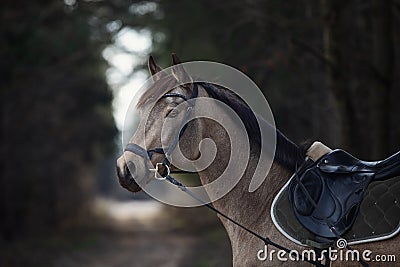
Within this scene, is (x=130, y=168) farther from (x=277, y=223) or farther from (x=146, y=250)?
(x=146, y=250)

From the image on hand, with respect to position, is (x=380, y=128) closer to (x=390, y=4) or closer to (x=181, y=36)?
(x=390, y=4)

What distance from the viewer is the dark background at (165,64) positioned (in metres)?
7.80

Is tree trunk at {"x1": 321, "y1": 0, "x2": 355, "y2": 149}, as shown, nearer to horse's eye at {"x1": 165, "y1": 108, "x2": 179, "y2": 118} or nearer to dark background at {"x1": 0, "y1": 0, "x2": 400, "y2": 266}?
dark background at {"x1": 0, "y1": 0, "x2": 400, "y2": 266}

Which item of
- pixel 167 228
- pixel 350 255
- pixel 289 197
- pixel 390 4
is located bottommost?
pixel 167 228

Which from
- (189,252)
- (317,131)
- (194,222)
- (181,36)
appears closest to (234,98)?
(317,131)

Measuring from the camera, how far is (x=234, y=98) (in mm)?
4160

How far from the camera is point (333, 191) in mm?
3773

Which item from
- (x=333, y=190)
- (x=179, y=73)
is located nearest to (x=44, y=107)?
(x=179, y=73)

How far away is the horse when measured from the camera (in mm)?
4020

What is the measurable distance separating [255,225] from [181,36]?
34.0 ft

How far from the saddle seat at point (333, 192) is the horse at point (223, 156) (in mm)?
164

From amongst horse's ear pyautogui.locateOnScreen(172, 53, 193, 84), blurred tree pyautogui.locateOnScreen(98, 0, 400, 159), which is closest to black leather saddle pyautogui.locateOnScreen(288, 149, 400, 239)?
horse's ear pyautogui.locateOnScreen(172, 53, 193, 84)

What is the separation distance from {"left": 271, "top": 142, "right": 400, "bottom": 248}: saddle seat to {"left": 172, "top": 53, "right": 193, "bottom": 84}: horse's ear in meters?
0.96

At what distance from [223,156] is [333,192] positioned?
79 centimetres
